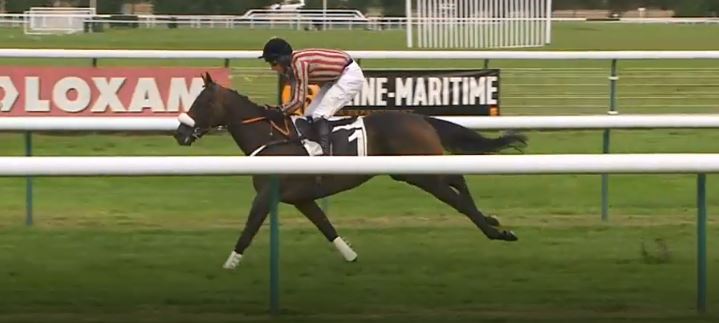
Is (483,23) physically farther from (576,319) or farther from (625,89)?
(576,319)

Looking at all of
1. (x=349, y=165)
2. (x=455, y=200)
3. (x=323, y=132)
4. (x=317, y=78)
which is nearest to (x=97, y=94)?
(x=317, y=78)

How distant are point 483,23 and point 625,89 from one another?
10.3 m

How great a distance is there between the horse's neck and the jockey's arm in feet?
0.50

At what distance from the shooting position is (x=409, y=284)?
580cm

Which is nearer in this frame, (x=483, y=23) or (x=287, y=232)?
(x=287, y=232)

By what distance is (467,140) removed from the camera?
673cm

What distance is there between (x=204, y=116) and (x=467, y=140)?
1406mm

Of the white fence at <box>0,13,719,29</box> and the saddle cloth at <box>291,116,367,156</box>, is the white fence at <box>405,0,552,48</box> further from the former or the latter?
the saddle cloth at <box>291,116,367,156</box>

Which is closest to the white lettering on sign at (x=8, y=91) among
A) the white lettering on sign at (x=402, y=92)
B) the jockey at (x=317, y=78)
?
the white lettering on sign at (x=402, y=92)

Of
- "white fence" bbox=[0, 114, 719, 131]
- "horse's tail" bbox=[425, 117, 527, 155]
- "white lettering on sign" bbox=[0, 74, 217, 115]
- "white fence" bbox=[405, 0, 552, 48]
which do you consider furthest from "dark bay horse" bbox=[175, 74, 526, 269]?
"white fence" bbox=[405, 0, 552, 48]

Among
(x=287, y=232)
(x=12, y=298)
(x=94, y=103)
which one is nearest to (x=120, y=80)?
(x=94, y=103)

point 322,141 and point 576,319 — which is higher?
point 322,141

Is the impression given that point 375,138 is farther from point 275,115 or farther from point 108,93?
point 108,93

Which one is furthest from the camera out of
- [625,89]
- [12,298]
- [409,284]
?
[625,89]
